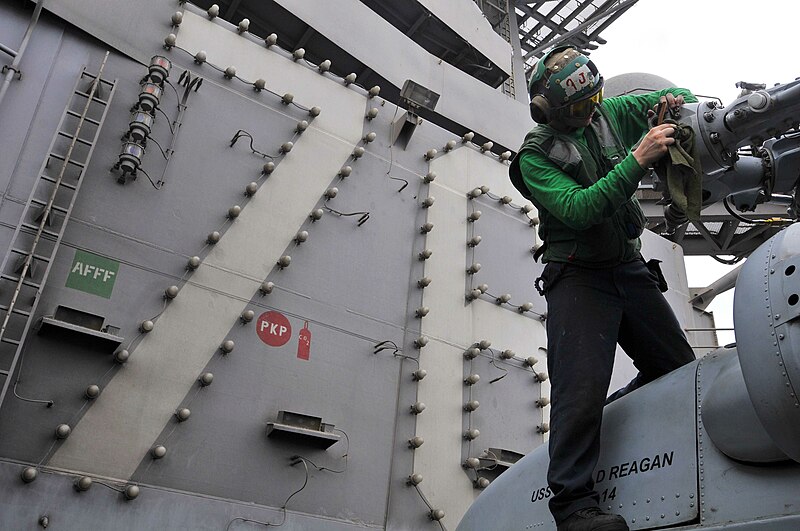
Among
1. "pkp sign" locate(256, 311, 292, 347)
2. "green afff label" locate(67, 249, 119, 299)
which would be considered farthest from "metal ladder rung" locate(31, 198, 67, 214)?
"pkp sign" locate(256, 311, 292, 347)

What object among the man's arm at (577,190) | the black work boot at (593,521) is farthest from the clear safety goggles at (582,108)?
the black work boot at (593,521)

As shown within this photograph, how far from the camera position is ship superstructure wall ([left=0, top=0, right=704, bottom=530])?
4.72m

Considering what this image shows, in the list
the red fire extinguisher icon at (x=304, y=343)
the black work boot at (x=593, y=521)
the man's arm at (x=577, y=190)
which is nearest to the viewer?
the black work boot at (x=593, y=521)

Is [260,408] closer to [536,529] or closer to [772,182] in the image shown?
[536,529]

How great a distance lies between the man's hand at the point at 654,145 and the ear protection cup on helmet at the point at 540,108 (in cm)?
51

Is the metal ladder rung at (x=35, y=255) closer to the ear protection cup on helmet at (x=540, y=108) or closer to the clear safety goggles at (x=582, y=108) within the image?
the ear protection cup on helmet at (x=540, y=108)

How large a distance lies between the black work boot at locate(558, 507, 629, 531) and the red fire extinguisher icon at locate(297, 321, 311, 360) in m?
3.92

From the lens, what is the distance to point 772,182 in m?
2.36

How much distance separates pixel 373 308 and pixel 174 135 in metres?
2.40

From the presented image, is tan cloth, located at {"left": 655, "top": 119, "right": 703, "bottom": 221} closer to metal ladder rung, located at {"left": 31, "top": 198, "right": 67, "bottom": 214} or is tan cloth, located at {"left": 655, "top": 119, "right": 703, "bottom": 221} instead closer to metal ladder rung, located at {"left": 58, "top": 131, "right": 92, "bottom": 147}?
metal ladder rung, located at {"left": 31, "top": 198, "right": 67, "bottom": 214}

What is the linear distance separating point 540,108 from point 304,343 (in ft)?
12.6

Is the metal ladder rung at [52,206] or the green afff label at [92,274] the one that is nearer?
the metal ladder rung at [52,206]

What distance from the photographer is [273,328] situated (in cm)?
581

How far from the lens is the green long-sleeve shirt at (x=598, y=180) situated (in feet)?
7.09
